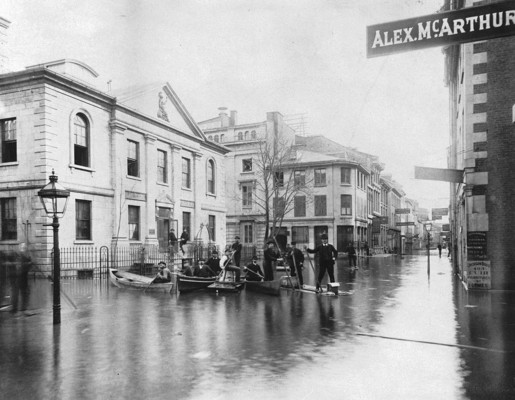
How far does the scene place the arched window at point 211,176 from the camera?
38.3m

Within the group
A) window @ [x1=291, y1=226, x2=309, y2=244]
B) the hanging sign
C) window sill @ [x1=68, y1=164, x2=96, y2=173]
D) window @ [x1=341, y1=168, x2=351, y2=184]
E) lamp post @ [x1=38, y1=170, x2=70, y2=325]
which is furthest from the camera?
window @ [x1=291, y1=226, x2=309, y2=244]

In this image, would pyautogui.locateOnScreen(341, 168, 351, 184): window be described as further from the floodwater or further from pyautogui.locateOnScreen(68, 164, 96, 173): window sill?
the floodwater

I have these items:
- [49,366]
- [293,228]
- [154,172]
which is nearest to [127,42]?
[49,366]

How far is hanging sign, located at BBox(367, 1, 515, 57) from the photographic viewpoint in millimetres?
4875

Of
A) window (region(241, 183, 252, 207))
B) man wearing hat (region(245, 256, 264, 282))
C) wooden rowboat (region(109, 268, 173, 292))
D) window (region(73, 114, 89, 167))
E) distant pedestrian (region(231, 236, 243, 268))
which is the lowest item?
wooden rowboat (region(109, 268, 173, 292))

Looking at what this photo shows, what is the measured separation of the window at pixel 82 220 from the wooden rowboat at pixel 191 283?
447 inches

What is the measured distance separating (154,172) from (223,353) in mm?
24143

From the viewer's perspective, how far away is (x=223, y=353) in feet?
24.7

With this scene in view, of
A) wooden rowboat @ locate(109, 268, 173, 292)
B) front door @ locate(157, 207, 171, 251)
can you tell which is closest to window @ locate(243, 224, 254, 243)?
front door @ locate(157, 207, 171, 251)

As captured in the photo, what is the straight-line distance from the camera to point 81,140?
2531cm

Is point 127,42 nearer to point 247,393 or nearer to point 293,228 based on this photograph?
point 247,393

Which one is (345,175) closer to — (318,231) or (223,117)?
(318,231)

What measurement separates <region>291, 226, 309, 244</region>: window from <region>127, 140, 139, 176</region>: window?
24453 mm

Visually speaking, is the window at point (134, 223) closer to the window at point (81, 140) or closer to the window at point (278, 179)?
the window at point (81, 140)
